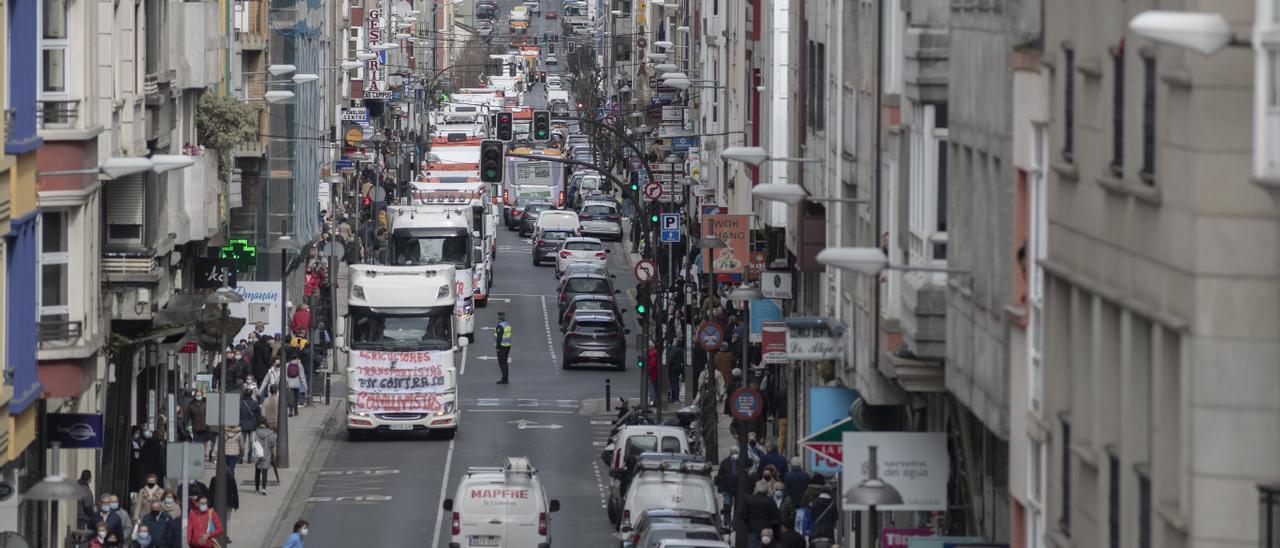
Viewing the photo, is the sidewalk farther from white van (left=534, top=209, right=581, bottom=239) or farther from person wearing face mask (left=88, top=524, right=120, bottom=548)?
white van (left=534, top=209, right=581, bottom=239)

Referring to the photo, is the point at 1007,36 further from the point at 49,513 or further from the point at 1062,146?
the point at 49,513

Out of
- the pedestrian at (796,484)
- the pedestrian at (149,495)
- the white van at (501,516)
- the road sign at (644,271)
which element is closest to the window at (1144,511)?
the white van at (501,516)

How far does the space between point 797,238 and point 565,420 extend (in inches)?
646

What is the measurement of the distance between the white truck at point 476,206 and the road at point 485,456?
8.15 feet

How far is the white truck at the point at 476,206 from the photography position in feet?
245

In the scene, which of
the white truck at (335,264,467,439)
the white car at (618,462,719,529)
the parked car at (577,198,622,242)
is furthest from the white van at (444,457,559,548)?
the parked car at (577,198,622,242)

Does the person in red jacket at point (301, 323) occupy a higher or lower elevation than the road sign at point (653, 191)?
lower

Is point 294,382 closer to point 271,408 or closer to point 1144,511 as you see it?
point 271,408

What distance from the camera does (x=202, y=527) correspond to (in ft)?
111

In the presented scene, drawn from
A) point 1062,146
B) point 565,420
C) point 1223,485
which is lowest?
point 565,420

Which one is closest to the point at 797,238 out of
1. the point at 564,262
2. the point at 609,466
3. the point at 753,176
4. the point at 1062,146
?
the point at 609,466

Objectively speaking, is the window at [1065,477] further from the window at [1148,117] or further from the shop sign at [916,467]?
the shop sign at [916,467]

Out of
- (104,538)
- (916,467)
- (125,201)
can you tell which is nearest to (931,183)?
(916,467)

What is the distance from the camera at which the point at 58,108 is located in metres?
30.3
